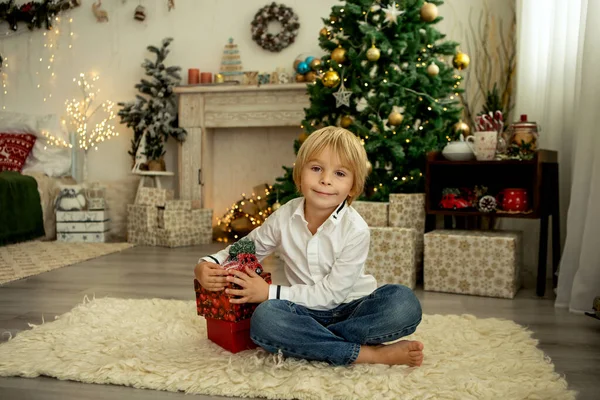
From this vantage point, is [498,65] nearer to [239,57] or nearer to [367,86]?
[367,86]

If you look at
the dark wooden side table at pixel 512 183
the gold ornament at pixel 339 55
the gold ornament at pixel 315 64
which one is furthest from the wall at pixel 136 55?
the dark wooden side table at pixel 512 183

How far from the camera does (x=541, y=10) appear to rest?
116 inches

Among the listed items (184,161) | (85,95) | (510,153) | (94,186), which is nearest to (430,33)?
(510,153)

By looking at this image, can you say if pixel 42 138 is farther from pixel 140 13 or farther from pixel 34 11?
pixel 140 13

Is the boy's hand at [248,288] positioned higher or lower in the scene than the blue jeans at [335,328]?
higher

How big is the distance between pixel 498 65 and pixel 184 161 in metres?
2.34

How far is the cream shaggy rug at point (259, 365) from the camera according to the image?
130 cm

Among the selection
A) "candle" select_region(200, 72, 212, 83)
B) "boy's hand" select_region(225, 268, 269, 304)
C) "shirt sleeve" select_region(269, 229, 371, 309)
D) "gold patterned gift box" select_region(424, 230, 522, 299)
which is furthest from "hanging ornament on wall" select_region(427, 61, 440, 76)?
"candle" select_region(200, 72, 212, 83)

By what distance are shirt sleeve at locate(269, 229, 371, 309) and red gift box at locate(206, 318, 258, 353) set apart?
137mm

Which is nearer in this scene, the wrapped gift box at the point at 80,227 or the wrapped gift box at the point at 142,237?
the wrapped gift box at the point at 142,237

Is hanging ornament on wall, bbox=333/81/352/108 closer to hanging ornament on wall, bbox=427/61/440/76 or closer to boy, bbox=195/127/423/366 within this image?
hanging ornament on wall, bbox=427/61/440/76

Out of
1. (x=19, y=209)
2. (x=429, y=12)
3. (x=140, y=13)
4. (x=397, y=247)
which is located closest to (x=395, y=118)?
(x=429, y=12)

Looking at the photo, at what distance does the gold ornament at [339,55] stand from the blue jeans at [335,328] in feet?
5.76

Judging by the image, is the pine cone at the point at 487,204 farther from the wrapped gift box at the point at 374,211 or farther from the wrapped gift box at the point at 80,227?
the wrapped gift box at the point at 80,227
